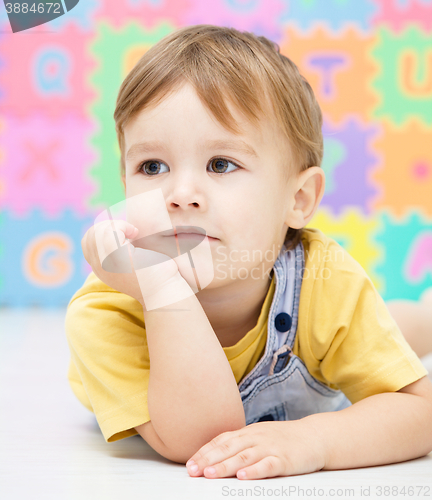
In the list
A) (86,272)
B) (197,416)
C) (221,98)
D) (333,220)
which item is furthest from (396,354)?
(86,272)

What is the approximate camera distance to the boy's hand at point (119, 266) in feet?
2.11

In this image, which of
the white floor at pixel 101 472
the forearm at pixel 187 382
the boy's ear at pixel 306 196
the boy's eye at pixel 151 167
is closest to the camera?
the white floor at pixel 101 472

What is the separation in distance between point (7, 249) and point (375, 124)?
158cm

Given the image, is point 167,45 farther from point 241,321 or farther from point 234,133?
point 241,321

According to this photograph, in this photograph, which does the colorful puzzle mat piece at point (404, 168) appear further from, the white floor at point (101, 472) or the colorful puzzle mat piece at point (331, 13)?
the white floor at point (101, 472)

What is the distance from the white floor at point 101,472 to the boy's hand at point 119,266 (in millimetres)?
186

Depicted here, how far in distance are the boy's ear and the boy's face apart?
6 centimetres

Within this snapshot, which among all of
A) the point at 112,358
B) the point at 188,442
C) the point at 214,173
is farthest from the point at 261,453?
the point at 214,173

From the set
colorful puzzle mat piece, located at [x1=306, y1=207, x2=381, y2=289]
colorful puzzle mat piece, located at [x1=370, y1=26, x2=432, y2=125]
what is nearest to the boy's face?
colorful puzzle mat piece, located at [x1=306, y1=207, x2=381, y2=289]

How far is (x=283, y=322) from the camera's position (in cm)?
79

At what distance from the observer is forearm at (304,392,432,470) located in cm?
60

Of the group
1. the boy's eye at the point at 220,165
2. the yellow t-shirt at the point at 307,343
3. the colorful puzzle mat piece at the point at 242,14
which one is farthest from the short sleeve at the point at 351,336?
the colorful puzzle mat piece at the point at 242,14

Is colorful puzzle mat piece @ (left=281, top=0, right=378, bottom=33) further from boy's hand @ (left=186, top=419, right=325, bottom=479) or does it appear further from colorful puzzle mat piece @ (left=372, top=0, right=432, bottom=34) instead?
boy's hand @ (left=186, top=419, right=325, bottom=479)

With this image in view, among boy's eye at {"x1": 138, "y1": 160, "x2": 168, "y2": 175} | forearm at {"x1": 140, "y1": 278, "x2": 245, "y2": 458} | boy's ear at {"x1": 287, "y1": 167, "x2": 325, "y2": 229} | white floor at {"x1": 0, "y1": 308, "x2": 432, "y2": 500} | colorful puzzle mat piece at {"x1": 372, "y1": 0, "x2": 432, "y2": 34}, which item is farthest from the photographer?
colorful puzzle mat piece at {"x1": 372, "y1": 0, "x2": 432, "y2": 34}
